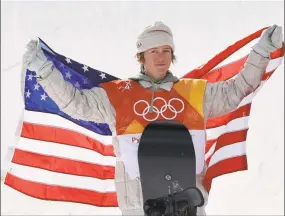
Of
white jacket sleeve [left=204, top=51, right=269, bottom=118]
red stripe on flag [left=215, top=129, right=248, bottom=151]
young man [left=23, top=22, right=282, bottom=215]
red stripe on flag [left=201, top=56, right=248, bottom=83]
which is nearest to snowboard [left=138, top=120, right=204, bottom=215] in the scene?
young man [left=23, top=22, right=282, bottom=215]

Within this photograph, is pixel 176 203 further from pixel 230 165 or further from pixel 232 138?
pixel 232 138

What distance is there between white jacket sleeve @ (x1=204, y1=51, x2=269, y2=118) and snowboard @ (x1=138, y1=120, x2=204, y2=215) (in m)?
0.22

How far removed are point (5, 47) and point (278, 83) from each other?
328 centimetres

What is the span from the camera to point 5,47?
8.54 meters

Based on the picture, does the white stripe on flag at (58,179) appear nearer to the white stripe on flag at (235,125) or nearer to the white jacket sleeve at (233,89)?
the white stripe on flag at (235,125)

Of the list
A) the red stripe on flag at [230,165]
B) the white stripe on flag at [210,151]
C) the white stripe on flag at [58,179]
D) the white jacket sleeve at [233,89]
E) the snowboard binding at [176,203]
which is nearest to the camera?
the snowboard binding at [176,203]

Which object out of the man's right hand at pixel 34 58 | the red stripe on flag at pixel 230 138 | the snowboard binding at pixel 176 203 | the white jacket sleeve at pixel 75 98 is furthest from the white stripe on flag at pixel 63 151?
the snowboard binding at pixel 176 203

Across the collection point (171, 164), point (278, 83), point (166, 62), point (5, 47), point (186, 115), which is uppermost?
point (5, 47)

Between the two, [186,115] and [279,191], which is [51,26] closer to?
[279,191]

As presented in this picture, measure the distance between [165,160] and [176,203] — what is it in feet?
0.89

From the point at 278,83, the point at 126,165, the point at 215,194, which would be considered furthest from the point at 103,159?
the point at 278,83

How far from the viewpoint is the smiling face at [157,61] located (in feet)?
11.7

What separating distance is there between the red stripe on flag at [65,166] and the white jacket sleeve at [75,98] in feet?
1.93

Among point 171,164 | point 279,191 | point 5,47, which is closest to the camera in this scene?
point 171,164
